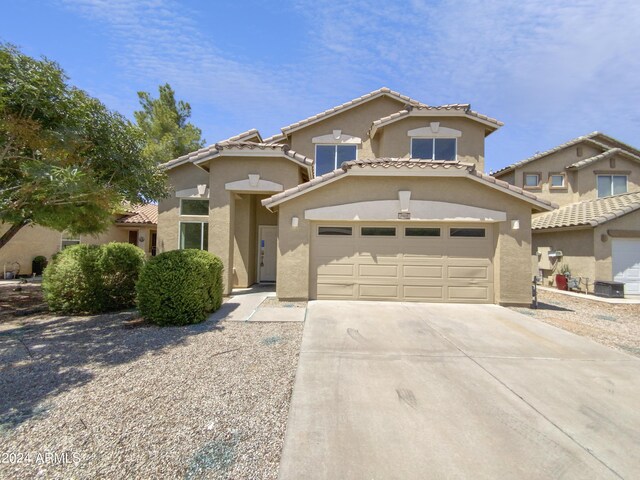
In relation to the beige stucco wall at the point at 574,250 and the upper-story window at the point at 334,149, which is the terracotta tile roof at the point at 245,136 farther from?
the beige stucco wall at the point at 574,250

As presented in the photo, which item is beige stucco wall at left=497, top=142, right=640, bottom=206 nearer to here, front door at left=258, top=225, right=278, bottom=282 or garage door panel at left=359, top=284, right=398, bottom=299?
garage door panel at left=359, top=284, right=398, bottom=299

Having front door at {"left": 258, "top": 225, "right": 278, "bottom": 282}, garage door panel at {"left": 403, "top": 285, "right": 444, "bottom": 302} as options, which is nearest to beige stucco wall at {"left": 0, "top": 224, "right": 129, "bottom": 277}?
front door at {"left": 258, "top": 225, "right": 278, "bottom": 282}

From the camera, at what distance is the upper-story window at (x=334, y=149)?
13.8 meters

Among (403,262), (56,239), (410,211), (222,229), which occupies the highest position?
(410,211)

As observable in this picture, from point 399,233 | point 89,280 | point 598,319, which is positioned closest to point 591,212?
point 598,319

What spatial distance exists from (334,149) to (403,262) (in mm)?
7149

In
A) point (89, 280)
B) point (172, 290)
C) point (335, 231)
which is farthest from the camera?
point (335, 231)

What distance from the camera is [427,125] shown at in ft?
43.0

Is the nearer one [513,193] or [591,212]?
[513,193]

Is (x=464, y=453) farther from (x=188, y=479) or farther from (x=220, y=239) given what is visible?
(x=220, y=239)

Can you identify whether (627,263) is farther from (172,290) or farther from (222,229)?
(172,290)

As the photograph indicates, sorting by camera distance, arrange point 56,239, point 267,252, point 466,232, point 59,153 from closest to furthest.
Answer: point 59,153, point 466,232, point 267,252, point 56,239

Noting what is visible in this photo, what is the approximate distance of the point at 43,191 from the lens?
21.6ft

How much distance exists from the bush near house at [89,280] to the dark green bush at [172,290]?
95 cm
